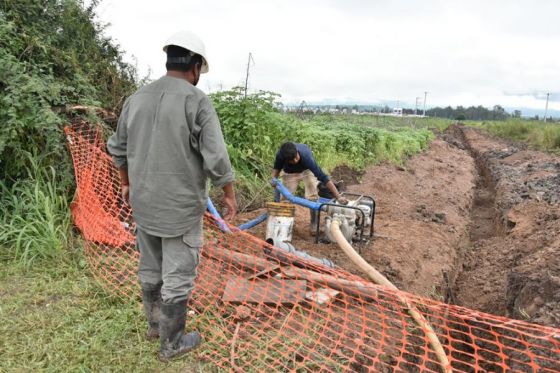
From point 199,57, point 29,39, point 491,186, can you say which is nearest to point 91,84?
point 29,39

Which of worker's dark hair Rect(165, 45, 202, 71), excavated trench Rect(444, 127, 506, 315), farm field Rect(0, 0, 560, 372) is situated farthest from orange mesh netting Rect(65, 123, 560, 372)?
worker's dark hair Rect(165, 45, 202, 71)

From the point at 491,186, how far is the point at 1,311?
11.9 meters

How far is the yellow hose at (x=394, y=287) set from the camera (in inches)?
107

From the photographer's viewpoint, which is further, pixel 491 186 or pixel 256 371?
pixel 491 186

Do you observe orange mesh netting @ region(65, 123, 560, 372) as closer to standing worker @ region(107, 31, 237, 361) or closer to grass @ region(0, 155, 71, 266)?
grass @ region(0, 155, 71, 266)

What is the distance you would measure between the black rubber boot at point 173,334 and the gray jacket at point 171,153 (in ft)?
1.60

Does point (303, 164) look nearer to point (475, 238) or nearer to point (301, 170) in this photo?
point (301, 170)

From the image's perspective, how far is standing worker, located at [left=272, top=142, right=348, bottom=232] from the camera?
5.15m

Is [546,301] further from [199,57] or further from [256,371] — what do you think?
[199,57]

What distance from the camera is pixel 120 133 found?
8.32 feet

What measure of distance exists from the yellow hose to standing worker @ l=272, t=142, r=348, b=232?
83 cm

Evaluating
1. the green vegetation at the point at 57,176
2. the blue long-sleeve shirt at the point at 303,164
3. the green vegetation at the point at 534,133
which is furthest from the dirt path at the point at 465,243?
the green vegetation at the point at 534,133

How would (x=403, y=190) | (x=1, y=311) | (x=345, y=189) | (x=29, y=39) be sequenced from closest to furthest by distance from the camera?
(x=1, y=311) < (x=29, y=39) < (x=345, y=189) < (x=403, y=190)

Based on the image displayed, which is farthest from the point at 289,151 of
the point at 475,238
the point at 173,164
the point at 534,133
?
the point at 534,133
